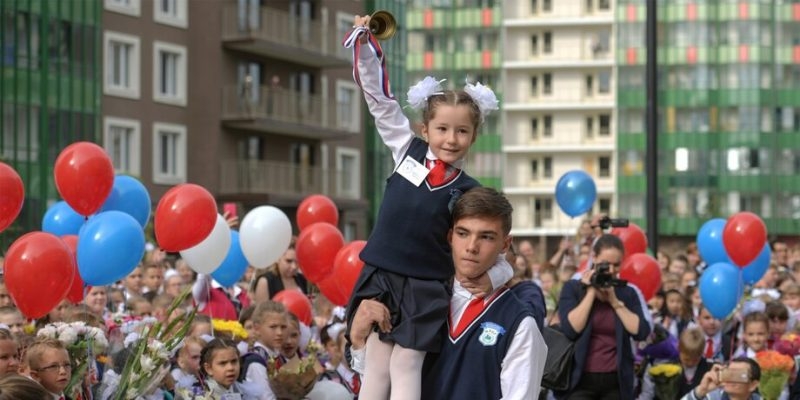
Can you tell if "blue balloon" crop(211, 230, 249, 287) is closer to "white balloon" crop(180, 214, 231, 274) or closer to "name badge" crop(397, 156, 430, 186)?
"white balloon" crop(180, 214, 231, 274)

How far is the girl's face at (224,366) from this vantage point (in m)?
9.74

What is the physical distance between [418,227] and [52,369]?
314 centimetres

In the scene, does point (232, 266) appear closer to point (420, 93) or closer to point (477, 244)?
point (420, 93)

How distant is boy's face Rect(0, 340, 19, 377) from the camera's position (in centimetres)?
836

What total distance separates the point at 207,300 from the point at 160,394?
12.4 feet

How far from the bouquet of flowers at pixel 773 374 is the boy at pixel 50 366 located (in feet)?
16.6

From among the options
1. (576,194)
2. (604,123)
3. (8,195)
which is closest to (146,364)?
(8,195)

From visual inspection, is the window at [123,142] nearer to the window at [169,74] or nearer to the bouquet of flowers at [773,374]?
the window at [169,74]

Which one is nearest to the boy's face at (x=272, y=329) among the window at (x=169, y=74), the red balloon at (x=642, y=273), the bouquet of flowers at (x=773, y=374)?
the bouquet of flowers at (x=773, y=374)

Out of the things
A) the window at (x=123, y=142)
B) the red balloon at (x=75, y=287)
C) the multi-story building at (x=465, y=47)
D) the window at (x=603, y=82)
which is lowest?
the red balloon at (x=75, y=287)

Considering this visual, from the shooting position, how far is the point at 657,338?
12.6 meters

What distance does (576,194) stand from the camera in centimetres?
2055

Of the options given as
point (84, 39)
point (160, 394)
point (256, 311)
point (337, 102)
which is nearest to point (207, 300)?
point (256, 311)

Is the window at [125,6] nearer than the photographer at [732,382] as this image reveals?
No
